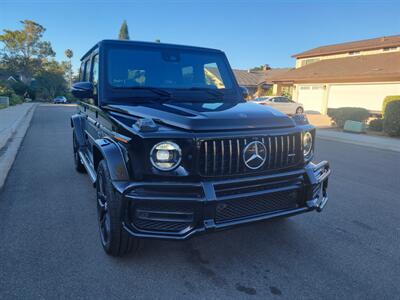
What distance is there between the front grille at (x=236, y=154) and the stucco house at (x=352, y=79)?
19.1 metres

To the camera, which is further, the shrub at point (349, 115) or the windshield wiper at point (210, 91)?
the shrub at point (349, 115)

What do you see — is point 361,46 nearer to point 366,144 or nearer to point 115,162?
point 366,144

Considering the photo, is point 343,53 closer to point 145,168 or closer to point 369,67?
point 369,67

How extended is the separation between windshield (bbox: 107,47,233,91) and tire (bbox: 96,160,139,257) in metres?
1.16

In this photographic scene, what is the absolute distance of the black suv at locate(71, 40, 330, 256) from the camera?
→ 2.39 metres

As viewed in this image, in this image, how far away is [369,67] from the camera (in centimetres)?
2159

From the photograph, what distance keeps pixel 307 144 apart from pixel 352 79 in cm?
2085

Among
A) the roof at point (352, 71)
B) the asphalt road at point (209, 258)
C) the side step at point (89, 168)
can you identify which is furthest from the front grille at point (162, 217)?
the roof at point (352, 71)

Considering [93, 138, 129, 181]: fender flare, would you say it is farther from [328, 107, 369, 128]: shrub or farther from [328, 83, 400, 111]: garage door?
[328, 83, 400, 111]: garage door

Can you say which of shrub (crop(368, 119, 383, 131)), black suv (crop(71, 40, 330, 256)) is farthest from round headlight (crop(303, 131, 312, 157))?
shrub (crop(368, 119, 383, 131))

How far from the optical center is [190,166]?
245cm

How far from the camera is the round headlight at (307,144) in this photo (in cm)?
304

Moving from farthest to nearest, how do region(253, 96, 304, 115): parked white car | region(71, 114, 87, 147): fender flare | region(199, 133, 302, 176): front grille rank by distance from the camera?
region(253, 96, 304, 115): parked white car, region(71, 114, 87, 147): fender flare, region(199, 133, 302, 176): front grille

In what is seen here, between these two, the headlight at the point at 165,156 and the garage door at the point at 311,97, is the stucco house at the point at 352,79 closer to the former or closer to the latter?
the garage door at the point at 311,97
